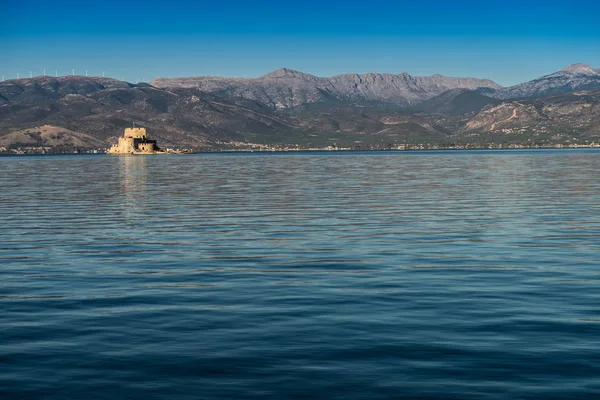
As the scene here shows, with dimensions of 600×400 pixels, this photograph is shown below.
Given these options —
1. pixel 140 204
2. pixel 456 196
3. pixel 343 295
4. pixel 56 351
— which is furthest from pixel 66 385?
pixel 456 196

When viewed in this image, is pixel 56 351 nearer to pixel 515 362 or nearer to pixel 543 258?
pixel 515 362

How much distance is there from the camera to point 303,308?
23469 millimetres

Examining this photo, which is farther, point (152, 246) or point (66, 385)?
point (152, 246)

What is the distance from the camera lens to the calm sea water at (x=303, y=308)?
53.7ft

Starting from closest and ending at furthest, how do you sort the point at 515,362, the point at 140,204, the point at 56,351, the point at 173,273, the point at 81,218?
the point at 515,362
the point at 56,351
the point at 173,273
the point at 81,218
the point at 140,204

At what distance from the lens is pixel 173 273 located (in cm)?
3033

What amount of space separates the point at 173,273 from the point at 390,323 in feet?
37.6

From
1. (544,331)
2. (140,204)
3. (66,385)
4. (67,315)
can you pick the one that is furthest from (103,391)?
(140,204)

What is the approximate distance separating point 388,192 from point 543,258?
45190mm

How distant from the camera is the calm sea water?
16375 mm

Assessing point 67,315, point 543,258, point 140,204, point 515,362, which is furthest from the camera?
point 140,204

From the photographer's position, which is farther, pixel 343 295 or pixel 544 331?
pixel 343 295

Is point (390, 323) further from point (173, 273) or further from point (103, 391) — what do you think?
point (173, 273)

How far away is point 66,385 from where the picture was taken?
53.1 ft
